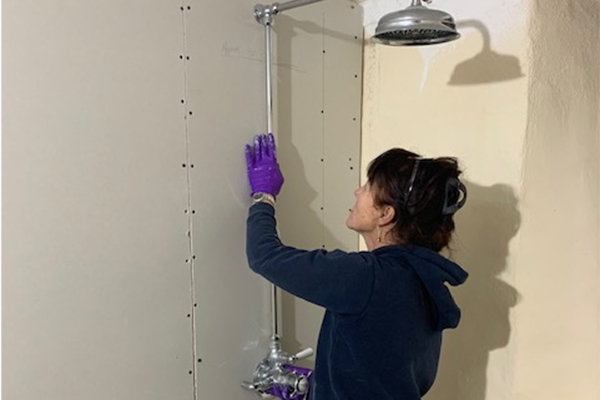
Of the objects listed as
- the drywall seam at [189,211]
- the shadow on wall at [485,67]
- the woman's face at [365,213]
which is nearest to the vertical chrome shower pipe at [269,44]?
the drywall seam at [189,211]

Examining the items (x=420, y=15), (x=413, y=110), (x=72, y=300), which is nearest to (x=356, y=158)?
(x=413, y=110)

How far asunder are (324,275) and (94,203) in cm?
42

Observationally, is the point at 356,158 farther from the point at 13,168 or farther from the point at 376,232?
the point at 13,168

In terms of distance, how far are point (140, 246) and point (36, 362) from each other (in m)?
0.26

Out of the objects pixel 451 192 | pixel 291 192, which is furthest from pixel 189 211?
pixel 451 192

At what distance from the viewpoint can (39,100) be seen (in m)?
0.96

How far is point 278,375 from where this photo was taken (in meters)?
1.26

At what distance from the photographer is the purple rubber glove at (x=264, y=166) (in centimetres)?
124

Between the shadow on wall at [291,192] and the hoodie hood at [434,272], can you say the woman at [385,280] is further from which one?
the shadow on wall at [291,192]

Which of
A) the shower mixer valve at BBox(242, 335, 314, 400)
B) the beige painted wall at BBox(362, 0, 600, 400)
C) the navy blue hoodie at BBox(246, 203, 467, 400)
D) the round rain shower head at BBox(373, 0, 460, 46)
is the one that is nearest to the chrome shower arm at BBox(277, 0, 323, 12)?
the round rain shower head at BBox(373, 0, 460, 46)

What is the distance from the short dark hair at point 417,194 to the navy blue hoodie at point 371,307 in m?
0.04

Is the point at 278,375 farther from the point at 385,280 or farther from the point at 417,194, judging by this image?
the point at 417,194

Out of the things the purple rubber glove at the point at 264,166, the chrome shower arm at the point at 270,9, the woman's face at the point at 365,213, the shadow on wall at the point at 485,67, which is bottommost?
the woman's face at the point at 365,213

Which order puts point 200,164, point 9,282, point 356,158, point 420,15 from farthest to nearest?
point 356,158
point 200,164
point 420,15
point 9,282
